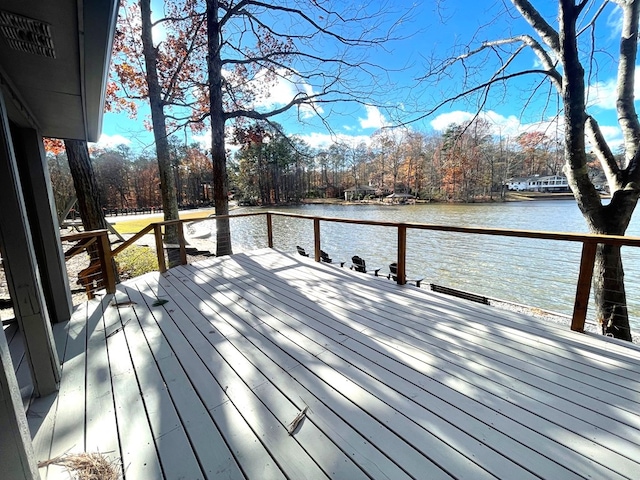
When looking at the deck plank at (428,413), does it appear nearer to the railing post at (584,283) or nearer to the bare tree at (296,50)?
the railing post at (584,283)

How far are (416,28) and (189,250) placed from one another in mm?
7785

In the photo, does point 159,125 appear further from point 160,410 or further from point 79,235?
point 160,410

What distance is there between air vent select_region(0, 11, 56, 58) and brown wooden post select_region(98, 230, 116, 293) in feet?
7.87

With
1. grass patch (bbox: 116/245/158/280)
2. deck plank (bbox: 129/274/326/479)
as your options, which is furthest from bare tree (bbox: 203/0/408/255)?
deck plank (bbox: 129/274/326/479)

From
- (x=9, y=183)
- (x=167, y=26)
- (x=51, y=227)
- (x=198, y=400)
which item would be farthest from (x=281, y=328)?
(x=167, y=26)

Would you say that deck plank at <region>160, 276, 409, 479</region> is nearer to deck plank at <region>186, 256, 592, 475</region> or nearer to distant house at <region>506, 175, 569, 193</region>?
deck plank at <region>186, 256, 592, 475</region>

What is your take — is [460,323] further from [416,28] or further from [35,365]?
[416,28]

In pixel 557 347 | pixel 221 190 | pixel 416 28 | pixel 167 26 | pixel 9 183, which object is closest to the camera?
pixel 9 183

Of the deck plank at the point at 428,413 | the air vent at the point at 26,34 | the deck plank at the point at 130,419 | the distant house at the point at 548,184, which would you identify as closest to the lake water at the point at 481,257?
the deck plank at the point at 428,413

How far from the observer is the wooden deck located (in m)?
1.18

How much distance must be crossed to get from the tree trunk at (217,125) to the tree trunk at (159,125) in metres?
1.03

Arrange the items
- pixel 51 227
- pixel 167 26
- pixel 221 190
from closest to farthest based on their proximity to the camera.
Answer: pixel 51 227, pixel 221 190, pixel 167 26

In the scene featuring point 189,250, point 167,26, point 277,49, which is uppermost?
point 167,26

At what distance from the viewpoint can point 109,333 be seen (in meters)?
2.45
